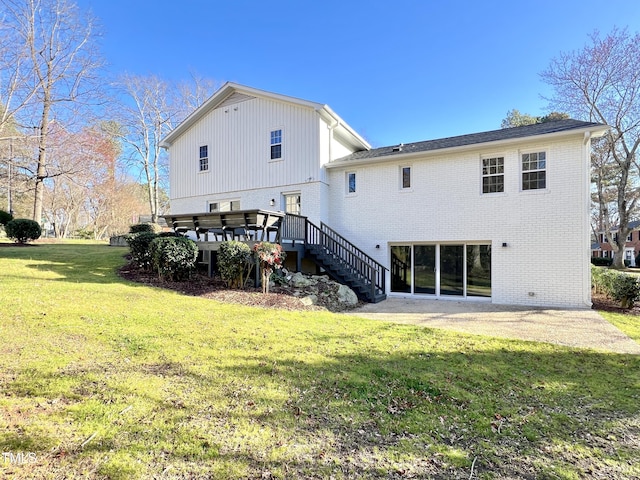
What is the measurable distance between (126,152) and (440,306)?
3057 centimetres

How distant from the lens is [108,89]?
51.0 feet

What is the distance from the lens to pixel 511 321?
26.7ft

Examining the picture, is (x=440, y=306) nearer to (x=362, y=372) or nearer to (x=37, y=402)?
(x=362, y=372)

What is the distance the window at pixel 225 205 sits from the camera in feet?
51.5

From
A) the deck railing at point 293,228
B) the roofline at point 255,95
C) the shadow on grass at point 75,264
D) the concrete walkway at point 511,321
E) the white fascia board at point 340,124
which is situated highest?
the roofline at point 255,95

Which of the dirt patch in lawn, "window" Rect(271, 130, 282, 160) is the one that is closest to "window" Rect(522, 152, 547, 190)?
the dirt patch in lawn

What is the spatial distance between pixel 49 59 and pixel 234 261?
43.8 ft

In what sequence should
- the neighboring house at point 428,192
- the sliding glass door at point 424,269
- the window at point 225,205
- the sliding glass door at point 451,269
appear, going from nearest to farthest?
the neighboring house at point 428,192 → the sliding glass door at point 451,269 → the sliding glass door at point 424,269 → the window at point 225,205

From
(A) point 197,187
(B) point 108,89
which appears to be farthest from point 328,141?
(B) point 108,89

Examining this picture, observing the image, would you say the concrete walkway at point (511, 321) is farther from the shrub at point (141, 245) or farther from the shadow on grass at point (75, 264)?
the shadow on grass at point (75, 264)

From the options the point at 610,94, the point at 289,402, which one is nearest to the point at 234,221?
the point at 289,402

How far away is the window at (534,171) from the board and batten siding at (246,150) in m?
7.34

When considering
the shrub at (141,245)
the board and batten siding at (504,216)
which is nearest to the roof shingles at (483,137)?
the board and batten siding at (504,216)

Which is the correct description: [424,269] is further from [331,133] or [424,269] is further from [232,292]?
[232,292]
